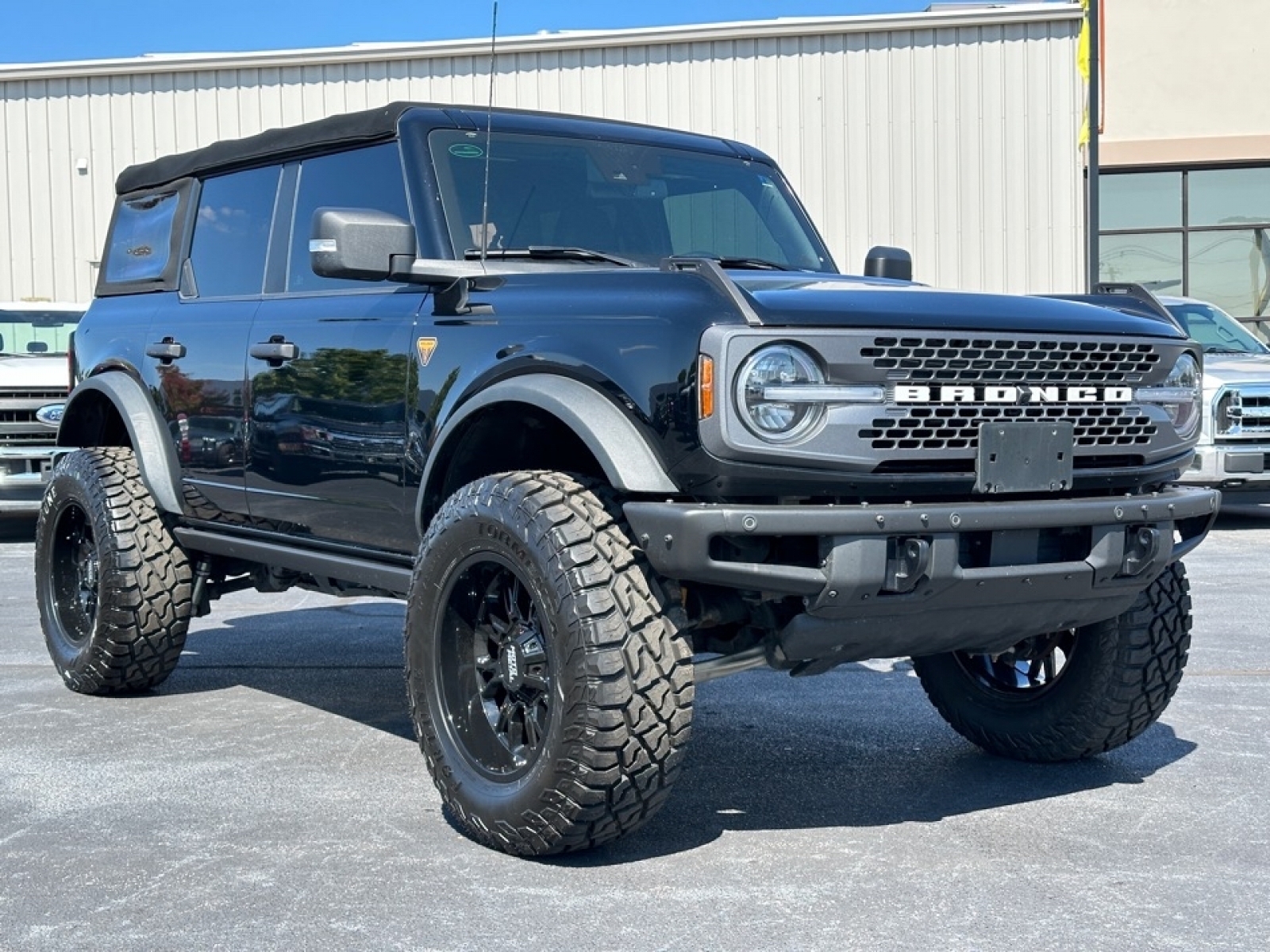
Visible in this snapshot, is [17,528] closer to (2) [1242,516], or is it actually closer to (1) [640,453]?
(2) [1242,516]

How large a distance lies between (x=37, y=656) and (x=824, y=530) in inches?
191

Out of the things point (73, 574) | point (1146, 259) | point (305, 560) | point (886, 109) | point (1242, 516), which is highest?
point (886, 109)

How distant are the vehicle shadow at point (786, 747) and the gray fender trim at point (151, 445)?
93 centimetres

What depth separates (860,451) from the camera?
13.2 ft

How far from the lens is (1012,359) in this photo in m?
4.26

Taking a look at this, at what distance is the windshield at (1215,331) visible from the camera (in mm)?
13789

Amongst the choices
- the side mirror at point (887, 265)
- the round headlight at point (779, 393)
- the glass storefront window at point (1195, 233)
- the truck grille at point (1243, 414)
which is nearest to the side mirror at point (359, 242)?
the round headlight at point (779, 393)

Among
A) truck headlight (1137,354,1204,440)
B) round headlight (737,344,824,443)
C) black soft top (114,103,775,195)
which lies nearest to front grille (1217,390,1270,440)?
black soft top (114,103,775,195)

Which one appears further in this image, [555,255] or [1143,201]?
[1143,201]

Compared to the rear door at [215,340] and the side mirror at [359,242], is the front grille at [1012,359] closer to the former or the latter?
the side mirror at [359,242]

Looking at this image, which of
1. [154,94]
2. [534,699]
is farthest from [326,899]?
[154,94]

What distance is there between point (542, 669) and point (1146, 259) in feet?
70.6

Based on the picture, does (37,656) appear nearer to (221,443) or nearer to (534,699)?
(221,443)

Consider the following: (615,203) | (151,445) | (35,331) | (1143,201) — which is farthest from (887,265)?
(1143,201)
